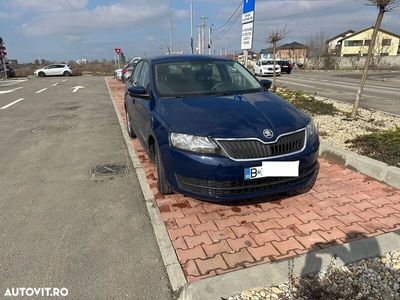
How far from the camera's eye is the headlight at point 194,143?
119 inches

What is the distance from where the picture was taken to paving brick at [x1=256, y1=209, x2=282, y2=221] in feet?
11.0

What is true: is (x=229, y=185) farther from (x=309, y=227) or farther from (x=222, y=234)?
(x=309, y=227)

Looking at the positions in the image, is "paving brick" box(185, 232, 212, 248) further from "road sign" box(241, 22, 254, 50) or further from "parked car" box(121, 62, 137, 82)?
"road sign" box(241, 22, 254, 50)

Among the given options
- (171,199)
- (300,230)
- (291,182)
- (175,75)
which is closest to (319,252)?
(300,230)

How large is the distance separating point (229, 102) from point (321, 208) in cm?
159

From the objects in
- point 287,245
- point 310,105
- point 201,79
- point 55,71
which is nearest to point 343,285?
point 287,245

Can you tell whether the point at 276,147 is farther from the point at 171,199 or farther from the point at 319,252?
the point at 171,199

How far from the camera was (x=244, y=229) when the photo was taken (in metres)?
3.14

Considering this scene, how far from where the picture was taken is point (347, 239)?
116 inches

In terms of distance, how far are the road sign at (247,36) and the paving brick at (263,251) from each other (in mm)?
7957

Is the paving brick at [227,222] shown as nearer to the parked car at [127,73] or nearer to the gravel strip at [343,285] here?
the gravel strip at [343,285]

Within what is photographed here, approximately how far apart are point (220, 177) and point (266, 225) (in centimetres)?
72

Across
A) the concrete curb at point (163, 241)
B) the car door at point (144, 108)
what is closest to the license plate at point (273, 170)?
the concrete curb at point (163, 241)

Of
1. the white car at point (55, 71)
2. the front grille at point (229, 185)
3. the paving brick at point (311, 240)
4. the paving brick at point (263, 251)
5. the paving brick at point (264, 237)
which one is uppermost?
the front grille at point (229, 185)
